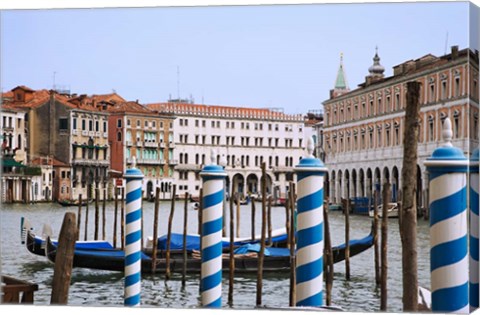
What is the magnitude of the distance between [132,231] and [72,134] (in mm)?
1075

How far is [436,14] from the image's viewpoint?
10.2 ft

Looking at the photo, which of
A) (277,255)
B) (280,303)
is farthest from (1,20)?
(277,255)

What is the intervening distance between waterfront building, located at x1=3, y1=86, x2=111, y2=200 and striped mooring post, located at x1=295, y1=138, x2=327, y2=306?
1.89m

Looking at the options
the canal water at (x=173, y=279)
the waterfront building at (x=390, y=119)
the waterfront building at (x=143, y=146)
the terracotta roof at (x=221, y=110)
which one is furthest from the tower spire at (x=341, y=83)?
the waterfront building at (x=143, y=146)

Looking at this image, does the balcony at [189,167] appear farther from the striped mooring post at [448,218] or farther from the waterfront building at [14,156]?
the striped mooring post at [448,218]

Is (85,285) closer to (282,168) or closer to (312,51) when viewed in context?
(282,168)

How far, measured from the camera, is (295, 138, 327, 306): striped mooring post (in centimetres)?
215

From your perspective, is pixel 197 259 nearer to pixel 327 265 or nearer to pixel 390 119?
pixel 327 265

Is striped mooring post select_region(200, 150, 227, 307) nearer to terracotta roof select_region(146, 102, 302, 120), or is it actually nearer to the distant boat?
terracotta roof select_region(146, 102, 302, 120)

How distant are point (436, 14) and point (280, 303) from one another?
2142mm

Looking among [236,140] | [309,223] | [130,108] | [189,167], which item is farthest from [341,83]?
[309,223]

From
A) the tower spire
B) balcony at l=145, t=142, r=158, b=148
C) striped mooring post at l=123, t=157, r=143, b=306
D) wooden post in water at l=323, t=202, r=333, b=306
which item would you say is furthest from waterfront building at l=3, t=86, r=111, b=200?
wooden post in water at l=323, t=202, r=333, b=306

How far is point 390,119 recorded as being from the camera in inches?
146

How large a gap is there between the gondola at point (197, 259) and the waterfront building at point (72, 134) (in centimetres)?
128
